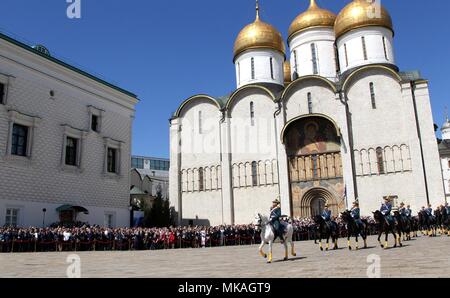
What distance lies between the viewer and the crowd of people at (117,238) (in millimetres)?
19688

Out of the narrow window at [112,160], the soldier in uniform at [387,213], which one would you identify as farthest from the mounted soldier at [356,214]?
the narrow window at [112,160]

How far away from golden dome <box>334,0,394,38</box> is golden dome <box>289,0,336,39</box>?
3.86m

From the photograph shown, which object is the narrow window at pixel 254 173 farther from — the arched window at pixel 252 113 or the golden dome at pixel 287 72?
the golden dome at pixel 287 72

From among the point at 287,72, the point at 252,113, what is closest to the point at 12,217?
the point at 252,113

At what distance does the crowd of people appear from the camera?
1969 centimetres

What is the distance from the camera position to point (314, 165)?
33.8 metres

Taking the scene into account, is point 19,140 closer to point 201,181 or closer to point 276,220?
point 201,181

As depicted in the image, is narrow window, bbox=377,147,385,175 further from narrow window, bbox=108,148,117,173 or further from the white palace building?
narrow window, bbox=108,148,117,173

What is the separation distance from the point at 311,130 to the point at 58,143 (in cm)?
2113

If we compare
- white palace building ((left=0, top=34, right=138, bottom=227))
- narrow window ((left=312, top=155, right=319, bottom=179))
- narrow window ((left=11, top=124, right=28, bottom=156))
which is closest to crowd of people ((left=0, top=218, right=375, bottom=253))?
white palace building ((left=0, top=34, right=138, bottom=227))

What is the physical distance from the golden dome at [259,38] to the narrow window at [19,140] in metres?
24.4

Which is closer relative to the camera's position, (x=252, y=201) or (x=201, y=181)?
(x=252, y=201)
